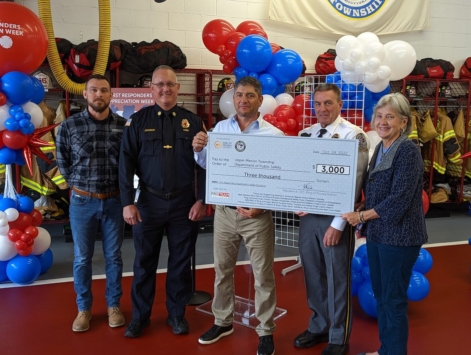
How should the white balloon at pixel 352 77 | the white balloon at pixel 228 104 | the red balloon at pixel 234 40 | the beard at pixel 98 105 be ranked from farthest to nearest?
1. the white balloon at pixel 228 104
2. the red balloon at pixel 234 40
3. the white balloon at pixel 352 77
4. the beard at pixel 98 105

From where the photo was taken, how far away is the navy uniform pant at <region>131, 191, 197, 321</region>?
2.98 meters

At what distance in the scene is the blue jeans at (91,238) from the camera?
3.10 meters

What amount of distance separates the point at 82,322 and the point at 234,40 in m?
3.09

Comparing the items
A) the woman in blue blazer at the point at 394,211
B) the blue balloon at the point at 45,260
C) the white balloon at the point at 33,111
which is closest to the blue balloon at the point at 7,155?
the white balloon at the point at 33,111

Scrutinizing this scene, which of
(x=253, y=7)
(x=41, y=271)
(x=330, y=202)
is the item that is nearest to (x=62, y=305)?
(x=41, y=271)

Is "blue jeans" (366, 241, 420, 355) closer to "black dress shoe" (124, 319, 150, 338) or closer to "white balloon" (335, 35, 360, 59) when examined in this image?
"black dress shoe" (124, 319, 150, 338)

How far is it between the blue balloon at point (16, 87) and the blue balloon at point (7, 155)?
36 cm

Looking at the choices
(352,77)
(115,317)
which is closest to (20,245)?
(115,317)

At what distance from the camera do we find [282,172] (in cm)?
261

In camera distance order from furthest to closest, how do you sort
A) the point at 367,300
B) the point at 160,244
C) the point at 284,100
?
the point at 284,100
the point at 367,300
the point at 160,244

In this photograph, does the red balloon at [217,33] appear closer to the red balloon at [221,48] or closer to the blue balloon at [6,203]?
the red balloon at [221,48]

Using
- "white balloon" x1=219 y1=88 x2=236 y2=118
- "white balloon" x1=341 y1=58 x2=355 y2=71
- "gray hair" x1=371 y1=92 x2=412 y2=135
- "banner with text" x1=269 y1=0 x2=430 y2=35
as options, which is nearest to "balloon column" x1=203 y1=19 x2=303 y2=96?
"white balloon" x1=219 y1=88 x2=236 y2=118

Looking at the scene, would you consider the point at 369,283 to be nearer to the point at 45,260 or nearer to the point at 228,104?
the point at 228,104

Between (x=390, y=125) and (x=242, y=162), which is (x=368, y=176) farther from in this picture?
(x=242, y=162)
